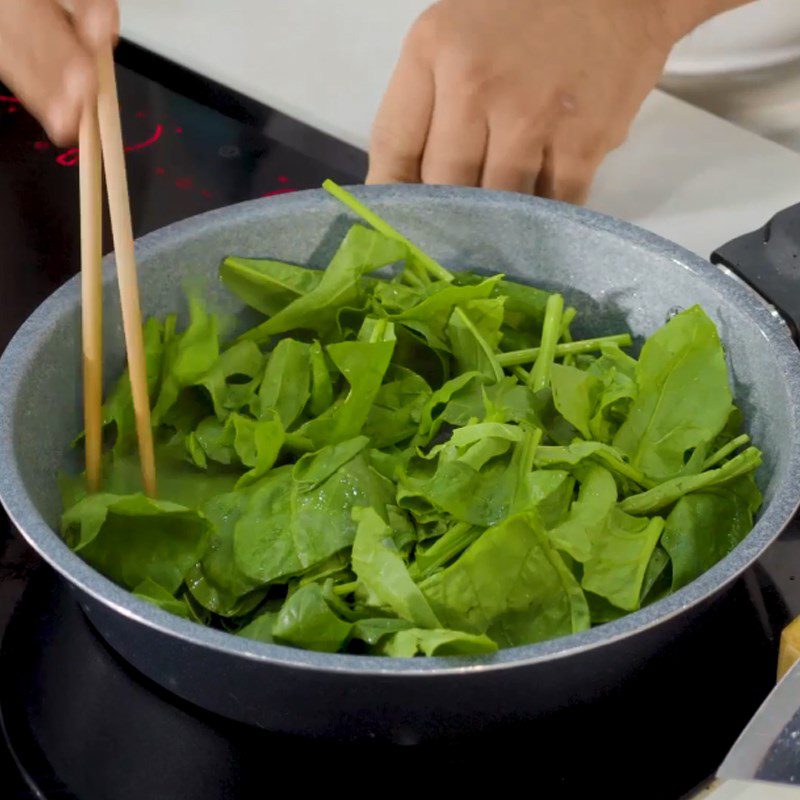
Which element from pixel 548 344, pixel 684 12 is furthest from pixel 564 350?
pixel 684 12

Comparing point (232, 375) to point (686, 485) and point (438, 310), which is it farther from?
point (686, 485)

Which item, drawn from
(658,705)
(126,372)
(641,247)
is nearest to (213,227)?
(126,372)

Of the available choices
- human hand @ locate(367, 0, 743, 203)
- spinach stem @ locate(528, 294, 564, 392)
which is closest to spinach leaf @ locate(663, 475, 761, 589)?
spinach stem @ locate(528, 294, 564, 392)

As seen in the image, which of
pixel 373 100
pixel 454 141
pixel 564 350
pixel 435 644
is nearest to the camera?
pixel 435 644

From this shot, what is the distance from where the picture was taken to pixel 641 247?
2.11 ft

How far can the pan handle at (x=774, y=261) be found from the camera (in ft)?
2.12

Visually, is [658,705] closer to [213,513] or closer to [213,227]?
[213,513]

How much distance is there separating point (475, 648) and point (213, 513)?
0.17 meters

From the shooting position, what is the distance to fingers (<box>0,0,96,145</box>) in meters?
0.49

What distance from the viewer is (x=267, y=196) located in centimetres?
77

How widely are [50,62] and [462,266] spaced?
28 cm

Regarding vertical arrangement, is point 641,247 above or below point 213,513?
above

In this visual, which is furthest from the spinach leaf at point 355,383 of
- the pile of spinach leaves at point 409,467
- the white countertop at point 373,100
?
the white countertop at point 373,100

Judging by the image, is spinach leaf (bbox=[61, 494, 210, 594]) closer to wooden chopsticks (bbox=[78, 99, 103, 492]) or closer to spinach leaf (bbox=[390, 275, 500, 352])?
wooden chopsticks (bbox=[78, 99, 103, 492])
